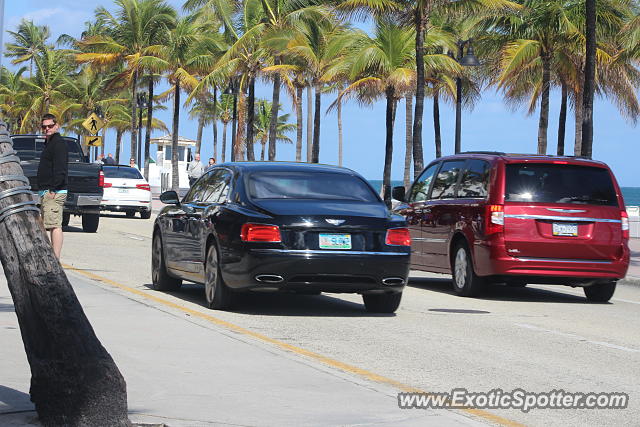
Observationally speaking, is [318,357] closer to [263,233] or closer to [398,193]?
[263,233]

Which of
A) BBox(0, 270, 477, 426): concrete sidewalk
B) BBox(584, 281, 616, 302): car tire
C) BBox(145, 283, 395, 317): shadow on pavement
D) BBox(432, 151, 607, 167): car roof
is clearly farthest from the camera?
BBox(584, 281, 616, 302): car tire

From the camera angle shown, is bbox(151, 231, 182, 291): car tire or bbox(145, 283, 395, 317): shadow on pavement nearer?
bbox(145, 283, 395, 317): shadow on pavement

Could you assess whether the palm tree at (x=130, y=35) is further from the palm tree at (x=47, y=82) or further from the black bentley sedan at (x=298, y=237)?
the black bentley sedan at (x=298, y=237)

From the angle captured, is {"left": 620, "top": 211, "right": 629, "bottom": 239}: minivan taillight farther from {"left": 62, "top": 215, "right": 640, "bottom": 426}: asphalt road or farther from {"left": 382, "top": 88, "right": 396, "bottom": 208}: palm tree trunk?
{"left": 382, "top": 88, "right": 396, "bottom": 208}: palm tree trunk

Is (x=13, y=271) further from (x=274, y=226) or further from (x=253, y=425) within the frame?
(x=274, y=226)

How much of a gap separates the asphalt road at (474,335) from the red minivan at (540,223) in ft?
1.47

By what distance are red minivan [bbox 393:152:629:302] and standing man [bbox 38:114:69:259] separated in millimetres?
5162

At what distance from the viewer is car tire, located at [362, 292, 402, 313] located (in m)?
12.8

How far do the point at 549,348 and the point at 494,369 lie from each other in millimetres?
1593

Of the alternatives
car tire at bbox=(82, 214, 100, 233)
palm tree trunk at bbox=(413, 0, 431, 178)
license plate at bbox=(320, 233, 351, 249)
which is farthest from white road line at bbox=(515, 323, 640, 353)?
palm tree trunk at bbox=(413, 0, 431, 178)

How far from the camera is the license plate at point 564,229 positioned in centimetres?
1477

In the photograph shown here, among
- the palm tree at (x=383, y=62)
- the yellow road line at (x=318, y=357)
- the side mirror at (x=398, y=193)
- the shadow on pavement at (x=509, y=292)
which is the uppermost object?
the palm tree at (x=383, y=62)

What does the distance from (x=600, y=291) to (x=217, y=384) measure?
9318mm

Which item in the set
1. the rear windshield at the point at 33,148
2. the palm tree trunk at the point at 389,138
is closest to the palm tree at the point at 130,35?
the palm tree trunk at the point at 389,138
